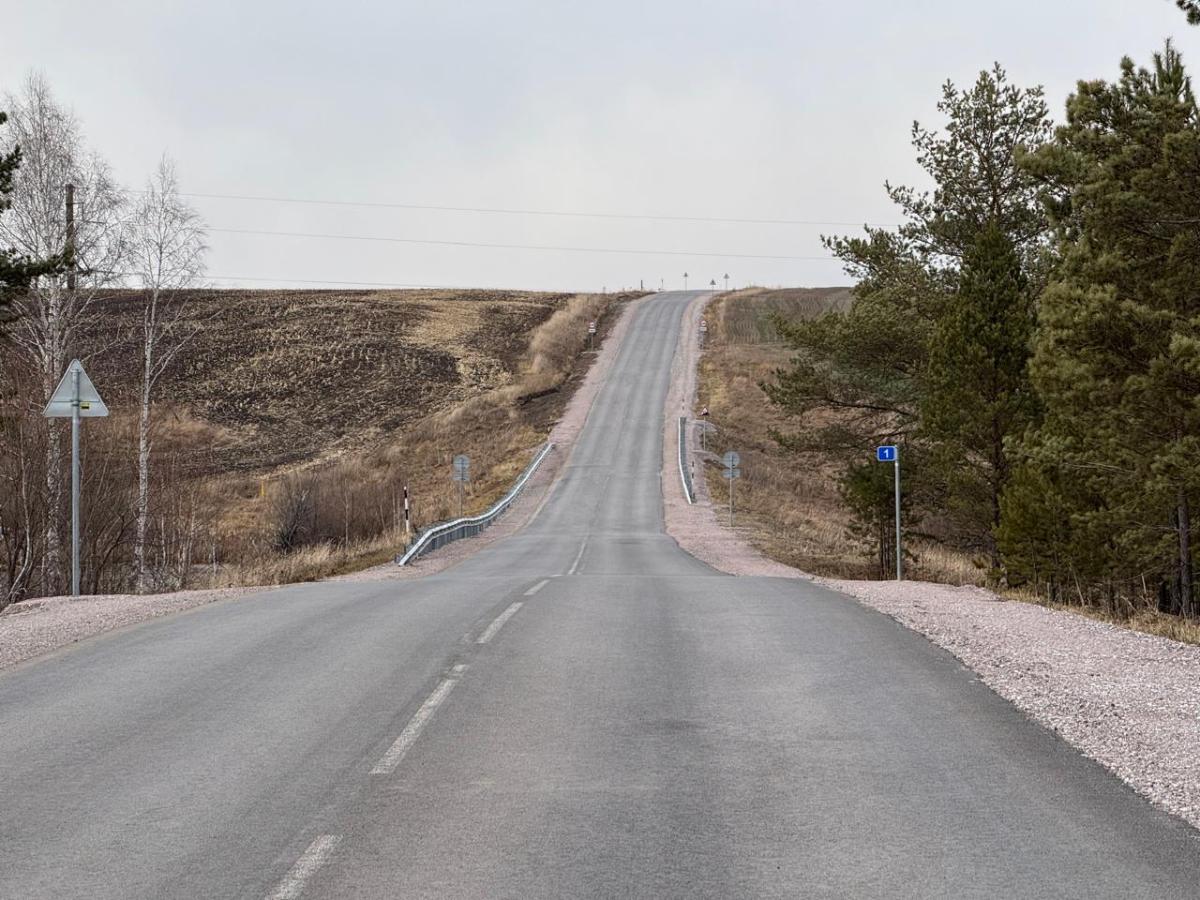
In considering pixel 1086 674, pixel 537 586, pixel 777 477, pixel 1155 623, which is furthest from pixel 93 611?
pixel 777 477

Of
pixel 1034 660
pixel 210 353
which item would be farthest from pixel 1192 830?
pixel 210 353

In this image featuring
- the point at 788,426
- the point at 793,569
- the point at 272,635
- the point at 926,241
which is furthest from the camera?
the point at 788,426

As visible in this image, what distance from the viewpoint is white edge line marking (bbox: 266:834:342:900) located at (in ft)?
16.5

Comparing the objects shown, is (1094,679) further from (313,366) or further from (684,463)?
(313,366)

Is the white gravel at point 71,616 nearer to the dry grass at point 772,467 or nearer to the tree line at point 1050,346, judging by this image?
the tree line at point 1050,346

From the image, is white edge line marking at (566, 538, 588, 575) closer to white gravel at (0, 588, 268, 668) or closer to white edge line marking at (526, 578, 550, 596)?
white edge line marking at (526, 578, 550, 596)

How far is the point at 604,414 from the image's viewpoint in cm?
7169

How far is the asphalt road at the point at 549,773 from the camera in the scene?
5242mm

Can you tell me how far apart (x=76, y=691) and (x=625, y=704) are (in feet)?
14.6

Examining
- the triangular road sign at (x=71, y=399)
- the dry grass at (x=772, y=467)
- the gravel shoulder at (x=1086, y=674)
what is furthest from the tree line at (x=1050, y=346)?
the triangular road sign at (x=71, y=399)

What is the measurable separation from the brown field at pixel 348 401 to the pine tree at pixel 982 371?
14863mm

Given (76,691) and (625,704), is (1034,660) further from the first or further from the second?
(76,691)

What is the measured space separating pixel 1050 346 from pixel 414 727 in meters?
18.9

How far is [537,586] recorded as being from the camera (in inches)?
709
